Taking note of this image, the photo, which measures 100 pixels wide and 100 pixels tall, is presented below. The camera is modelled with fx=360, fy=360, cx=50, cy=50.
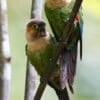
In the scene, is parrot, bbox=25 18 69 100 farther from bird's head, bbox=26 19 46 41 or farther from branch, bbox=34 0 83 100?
branch, bbox=34 0 83 100

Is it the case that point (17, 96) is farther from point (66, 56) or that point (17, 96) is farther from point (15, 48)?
point (66, 56)

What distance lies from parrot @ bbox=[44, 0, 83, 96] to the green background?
1.26 feet

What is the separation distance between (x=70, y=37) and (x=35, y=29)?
3.9 inches

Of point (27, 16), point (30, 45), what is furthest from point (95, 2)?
point (30, 45)

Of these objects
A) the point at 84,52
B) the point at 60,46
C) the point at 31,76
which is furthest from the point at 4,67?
the point at 84,52

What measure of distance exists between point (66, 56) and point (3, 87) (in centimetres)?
18

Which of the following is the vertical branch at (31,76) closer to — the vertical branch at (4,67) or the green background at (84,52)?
the vertical branch at (4,67)

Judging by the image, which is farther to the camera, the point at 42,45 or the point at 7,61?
the point at 42,45

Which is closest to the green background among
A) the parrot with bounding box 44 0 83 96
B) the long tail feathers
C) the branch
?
the parrot with bounding box 44 0 83 96

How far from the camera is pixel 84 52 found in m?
1.48

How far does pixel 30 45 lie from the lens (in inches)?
41.1

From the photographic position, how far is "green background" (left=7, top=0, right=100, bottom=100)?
1.46 meters

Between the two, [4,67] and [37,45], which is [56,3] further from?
[4,67]

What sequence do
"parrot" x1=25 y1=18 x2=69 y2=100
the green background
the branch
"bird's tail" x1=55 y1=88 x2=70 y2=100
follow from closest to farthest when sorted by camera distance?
the branch
"bird's tail" x1=55 y1=88 x2=70 y2=100
"parrot" x1=25 y1=18 x2=69 y2=100
the green background
